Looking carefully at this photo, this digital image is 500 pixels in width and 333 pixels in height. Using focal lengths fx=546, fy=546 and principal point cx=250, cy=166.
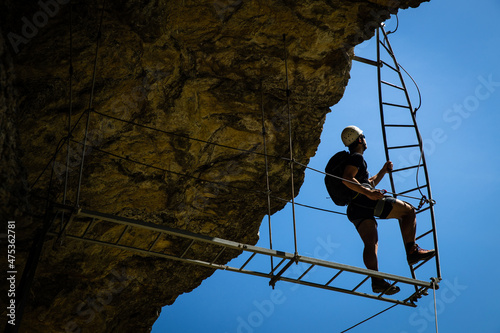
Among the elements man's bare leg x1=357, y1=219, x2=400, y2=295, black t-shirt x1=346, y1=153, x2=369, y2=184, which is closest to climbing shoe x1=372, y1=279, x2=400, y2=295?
man's bare leg x1=357, y1=219, x2=400, y2=295

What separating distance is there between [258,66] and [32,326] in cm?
548

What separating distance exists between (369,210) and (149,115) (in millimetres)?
3427

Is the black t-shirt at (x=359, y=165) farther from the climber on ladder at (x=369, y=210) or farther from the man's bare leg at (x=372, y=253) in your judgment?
the man's bare leg at (x=372, y=253)

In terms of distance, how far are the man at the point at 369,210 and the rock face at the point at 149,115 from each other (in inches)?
57.9

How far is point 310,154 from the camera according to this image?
934cm

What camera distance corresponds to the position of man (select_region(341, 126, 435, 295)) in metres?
7.46

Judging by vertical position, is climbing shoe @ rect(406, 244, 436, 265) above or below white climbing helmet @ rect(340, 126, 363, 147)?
below

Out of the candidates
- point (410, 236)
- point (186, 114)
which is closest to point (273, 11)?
point (186, 114)

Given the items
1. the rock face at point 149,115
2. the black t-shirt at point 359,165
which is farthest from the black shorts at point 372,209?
the rock face at point 149,115

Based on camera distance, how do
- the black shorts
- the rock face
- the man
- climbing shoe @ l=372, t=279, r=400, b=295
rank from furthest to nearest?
the black shorts, the man, climbing shoe @ l=372, t=279, r=400, b=295, the rock face

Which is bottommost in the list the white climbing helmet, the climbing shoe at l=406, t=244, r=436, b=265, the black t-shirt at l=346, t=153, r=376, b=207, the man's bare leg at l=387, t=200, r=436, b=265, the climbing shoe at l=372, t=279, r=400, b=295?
the climbing shoe at l=372, t=279, r=400, b=295

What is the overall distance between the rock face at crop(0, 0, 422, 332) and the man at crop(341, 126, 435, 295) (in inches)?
57.9

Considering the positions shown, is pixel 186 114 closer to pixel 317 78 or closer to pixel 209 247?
pixel 317 78

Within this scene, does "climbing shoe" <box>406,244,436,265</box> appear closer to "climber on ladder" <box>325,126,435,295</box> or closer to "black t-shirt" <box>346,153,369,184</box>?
"climber on ladder" <box>325,126,435,295</box>
